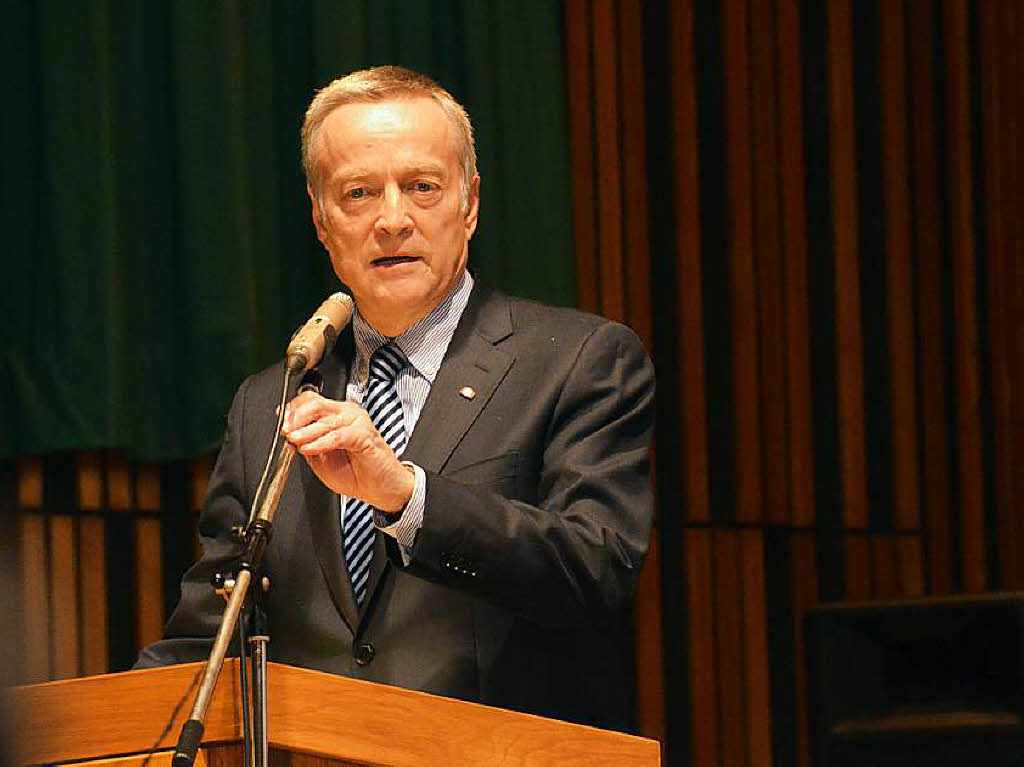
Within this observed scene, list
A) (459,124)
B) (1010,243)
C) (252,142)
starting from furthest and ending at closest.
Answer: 1. (1010,243)
2. (252,142)
3. (459,124)

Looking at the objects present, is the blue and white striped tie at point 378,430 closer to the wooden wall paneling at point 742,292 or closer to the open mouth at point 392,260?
the open mouth at point 392,260

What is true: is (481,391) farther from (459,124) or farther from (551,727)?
(551,727)

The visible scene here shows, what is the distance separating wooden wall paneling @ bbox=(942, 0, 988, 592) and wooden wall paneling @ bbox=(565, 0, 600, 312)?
3.16 ft

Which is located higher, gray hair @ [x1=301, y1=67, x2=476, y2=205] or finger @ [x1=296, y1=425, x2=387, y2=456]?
gray hair @ [x1=301, y1=67, x2=476, y2=205]

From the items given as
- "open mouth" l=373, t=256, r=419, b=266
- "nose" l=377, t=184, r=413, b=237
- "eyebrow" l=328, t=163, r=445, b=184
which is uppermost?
"eyebrow" l=328, t=163, r=445, b=184

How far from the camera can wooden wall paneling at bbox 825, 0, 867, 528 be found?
14.4ft

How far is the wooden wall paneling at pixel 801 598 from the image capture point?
436cm

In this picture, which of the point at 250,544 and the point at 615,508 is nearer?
the point at 250,544

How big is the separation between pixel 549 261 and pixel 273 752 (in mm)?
2477

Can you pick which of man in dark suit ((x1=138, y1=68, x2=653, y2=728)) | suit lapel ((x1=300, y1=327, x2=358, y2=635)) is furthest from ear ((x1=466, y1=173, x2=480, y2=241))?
suit lapel ((x1=300, y1=327, x2=358, y2=635))

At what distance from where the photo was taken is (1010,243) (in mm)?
4395

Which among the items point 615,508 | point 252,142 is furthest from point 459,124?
point 252,142

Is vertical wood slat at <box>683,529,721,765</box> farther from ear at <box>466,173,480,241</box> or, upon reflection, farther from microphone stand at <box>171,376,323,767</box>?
microphone stand at <box>171,376,323,767</box>

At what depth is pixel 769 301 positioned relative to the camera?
4391 millimetres
